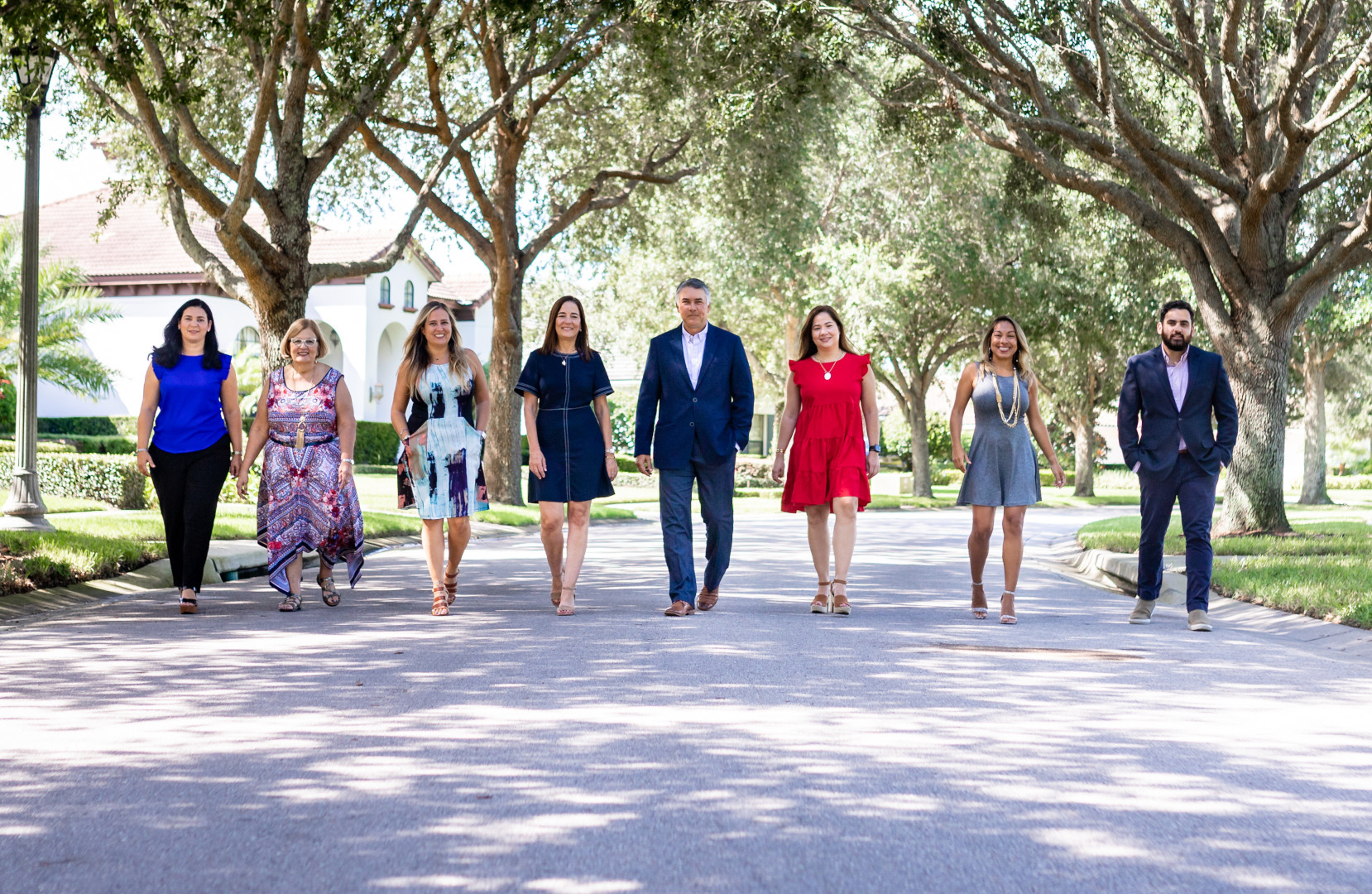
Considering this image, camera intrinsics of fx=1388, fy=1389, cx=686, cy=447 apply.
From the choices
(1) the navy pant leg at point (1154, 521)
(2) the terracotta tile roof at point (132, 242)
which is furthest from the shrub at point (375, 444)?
(1) the navy pant leg at point (1154, 521)

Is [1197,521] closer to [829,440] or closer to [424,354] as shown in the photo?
[829,440]

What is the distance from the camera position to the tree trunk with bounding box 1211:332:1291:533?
16672mm

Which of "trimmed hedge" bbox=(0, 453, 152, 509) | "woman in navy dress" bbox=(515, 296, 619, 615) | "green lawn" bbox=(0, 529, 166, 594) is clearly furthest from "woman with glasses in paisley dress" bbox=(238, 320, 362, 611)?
"trimmed hedge" bbox=(0, 453, 152, 509)

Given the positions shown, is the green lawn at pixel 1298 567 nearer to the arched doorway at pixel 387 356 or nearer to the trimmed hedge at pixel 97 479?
the trimmed hedge at pixel 97 479

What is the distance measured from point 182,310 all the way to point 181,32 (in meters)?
8.97

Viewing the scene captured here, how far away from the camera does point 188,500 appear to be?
934cm

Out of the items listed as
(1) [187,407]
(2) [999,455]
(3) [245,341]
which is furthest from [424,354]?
(3) [245,341]

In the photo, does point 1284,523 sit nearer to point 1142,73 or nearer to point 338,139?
point 1142,73

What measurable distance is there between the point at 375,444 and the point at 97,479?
2363cm

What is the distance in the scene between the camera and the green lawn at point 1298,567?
9992mm

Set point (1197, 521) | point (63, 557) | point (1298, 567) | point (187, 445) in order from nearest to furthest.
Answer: point (1197, 521)
point (187, 445)
point (63, 557)
point (1298, 567)

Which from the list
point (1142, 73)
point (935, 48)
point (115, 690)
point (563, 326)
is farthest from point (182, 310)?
point (1142, 73)

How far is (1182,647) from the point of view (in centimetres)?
802

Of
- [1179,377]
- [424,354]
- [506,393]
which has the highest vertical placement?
[506,393]
